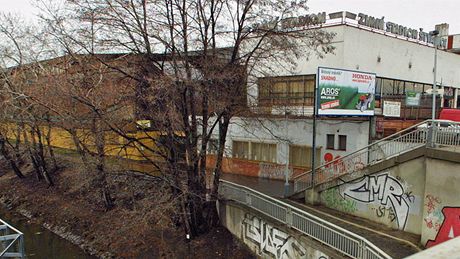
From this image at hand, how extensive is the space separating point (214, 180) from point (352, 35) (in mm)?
12742

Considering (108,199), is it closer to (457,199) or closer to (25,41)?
(25,41)

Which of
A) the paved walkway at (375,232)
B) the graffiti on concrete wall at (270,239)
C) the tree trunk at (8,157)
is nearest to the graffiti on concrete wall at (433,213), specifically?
the paved walkway at (375,232)

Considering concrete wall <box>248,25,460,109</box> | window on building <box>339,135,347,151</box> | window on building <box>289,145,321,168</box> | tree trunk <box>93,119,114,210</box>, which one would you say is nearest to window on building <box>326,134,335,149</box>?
window on building <box>339,135,347,151</box>

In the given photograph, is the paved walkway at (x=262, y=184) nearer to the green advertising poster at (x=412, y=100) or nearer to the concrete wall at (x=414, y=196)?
the concrete wall at (x=414, y=196)

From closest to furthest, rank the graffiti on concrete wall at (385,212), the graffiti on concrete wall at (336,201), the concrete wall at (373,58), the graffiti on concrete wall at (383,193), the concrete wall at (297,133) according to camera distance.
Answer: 1. the graffiti on concrete wall at (383,193)
2. the graffiti on concrete wall at (385,212)
3. the graffiti on concrete wall at (336,201)
4. the concrete wall at (297,133)
5. the concrete wall at (373,58)

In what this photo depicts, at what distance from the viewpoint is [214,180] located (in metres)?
16.0

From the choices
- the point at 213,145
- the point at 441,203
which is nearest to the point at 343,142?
the point at 213,145

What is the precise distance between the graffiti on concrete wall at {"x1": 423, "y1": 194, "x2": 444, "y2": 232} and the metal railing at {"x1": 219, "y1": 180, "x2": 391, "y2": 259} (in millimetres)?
3387

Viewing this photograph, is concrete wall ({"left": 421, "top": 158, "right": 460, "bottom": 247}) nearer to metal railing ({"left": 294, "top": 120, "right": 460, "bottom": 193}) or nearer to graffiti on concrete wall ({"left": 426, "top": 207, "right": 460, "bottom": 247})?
graffiti on concrete wall ({"left": 426, "top": 207, "right": 460, "bottom": 247})

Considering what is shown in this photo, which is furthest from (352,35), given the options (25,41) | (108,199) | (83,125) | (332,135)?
(25,41)

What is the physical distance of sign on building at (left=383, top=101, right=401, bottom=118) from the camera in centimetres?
1955

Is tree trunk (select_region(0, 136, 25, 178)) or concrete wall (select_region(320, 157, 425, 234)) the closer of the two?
concrete wall (select_region(320, 157, 425, 234))

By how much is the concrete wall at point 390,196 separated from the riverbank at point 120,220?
4.73m

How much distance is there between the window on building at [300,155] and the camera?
22.2 meters
